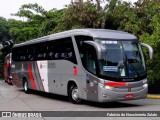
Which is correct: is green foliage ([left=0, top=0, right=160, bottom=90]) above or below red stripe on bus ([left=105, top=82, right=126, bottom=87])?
above

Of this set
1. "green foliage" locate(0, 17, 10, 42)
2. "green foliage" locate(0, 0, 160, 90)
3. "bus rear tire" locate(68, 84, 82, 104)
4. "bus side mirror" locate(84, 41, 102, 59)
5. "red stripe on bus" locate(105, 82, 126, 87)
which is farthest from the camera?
"green foliage" locate(0, 17, 10, 42)

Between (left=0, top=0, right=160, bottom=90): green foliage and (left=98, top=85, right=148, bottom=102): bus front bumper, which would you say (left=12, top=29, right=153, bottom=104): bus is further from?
(left=0, top=0, right=160, bottom=90): green foliage

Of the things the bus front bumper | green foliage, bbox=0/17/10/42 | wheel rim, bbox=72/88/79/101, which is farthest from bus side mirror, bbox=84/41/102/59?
green foliage, bbox=0/17/10/42

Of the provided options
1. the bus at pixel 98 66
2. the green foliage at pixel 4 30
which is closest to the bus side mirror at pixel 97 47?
the bus at pixel 98 66

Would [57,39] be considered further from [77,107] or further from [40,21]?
[40,21]

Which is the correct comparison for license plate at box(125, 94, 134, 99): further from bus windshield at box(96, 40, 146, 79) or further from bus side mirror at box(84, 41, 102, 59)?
bus side mirror at box(84, 41, 102, 59)

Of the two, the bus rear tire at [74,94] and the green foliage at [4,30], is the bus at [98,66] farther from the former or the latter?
the green foliage at [4,30]

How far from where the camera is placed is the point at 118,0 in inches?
1017

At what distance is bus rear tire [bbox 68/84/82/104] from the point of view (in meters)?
15.7

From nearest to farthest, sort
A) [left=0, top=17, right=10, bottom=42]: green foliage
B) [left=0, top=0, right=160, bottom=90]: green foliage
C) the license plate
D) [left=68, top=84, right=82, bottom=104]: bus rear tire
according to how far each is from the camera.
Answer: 1. the license plate
2. [left=68, top=84, right=82, bottom=104]: bus rear tire
3. [left=0, top=0, right=160, bottom=90]: green foliage
4. [left=0, top=17, right=10, bottom=42]: green foliage

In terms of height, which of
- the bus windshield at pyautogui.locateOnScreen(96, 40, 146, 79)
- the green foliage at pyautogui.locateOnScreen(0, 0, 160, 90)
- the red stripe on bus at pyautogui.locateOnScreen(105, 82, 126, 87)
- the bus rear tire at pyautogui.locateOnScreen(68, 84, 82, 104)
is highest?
the green foliage at pyautogui.locateOnScreen(0, 0, 160, 90)

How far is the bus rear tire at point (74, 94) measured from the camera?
619 inches

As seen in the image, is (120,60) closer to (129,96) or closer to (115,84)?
(115,84)

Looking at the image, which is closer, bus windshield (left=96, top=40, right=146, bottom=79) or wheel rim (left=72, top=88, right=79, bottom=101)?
bus windshield (left=96, top=40, right=146, bottom=79)
